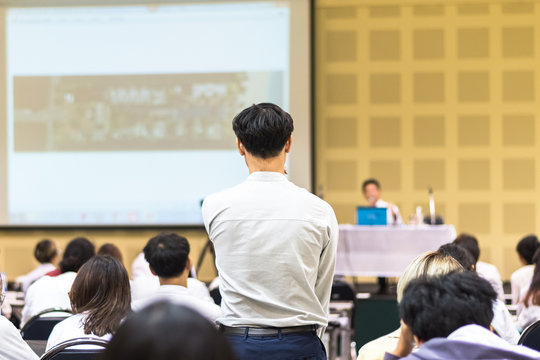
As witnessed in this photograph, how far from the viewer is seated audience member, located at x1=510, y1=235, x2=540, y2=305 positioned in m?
4.81

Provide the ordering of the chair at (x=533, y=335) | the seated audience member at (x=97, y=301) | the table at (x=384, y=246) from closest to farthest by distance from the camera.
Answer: the seated audience member at (x=97, y=301) < the chair at (x=533, y=335) < the table at (x=384, y=246)

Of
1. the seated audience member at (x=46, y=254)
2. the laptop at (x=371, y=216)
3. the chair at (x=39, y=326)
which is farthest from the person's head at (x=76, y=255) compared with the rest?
the laptop at (x=371, y=216)

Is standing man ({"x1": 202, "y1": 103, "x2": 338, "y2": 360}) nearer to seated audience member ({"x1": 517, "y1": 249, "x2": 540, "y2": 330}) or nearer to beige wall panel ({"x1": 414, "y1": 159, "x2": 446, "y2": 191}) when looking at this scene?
seated audience member ({"x1": 517, "y1": 249, "x2": 540, "y2": 330})

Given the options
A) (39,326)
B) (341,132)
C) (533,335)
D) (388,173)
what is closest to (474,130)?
(388,173)

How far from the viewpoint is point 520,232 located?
845cm

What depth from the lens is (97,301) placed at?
8.29 feet

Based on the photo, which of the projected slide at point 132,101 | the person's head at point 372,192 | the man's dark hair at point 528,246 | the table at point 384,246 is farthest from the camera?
the projected slide at point 132,101

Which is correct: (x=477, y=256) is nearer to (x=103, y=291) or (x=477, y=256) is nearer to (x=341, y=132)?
(x=103, y=291)

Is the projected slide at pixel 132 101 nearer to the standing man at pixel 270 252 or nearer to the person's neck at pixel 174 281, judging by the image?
the person's neck at pixel 174 281

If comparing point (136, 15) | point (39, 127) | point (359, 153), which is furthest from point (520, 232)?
point (39, 127)

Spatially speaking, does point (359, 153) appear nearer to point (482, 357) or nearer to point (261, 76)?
point (261, 76)

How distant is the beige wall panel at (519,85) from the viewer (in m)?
8.41

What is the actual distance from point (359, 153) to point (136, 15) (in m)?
2.98

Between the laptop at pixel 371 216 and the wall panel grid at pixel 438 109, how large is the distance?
6.75 feet
